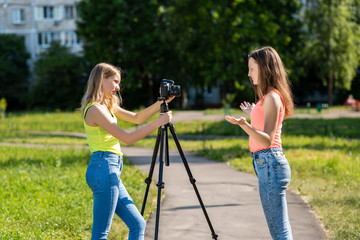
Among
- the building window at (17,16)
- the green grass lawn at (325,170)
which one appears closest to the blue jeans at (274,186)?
the green grass lawn at (325,170)

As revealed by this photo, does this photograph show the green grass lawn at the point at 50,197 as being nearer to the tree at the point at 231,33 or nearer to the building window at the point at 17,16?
the tree at the point at 231,33

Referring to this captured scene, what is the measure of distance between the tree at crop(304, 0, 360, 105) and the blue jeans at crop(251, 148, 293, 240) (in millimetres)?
38566

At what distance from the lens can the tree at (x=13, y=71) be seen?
51.4 meters

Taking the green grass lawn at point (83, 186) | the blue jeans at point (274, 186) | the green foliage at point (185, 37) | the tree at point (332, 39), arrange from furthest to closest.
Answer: the tree at point (332, 39) → the green foliage at point (185, 37) → the green grass lawn at point (83, 186) → the blue jeans at point (274, 186)

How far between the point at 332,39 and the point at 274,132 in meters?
39.3

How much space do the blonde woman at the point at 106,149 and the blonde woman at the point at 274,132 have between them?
0.75 meters

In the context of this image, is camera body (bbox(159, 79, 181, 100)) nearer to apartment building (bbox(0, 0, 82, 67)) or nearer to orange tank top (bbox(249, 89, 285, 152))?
orange tank top (bbox(249, 89, 285, 152))

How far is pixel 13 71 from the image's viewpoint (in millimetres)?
51656

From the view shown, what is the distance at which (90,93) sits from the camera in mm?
4191

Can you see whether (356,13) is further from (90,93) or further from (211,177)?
(90,93)

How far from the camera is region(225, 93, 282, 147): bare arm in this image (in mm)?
3863

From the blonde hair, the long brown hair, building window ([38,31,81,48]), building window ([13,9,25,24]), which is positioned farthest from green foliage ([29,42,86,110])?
the long brown hair

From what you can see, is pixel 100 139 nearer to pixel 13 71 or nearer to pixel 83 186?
pixel 83 186

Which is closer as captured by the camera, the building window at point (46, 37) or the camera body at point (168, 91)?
the camera body at point (168, 91)
